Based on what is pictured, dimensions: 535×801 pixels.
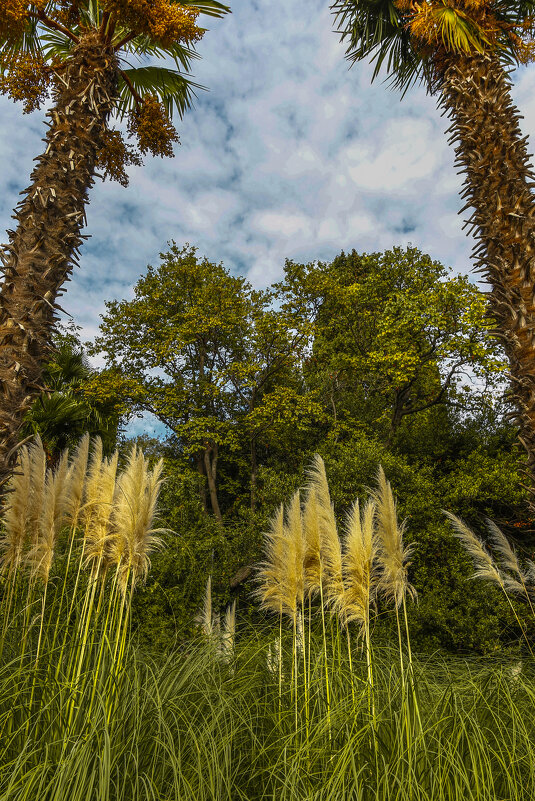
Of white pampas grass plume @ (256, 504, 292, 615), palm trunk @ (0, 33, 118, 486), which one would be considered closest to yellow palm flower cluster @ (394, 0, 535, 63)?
palm trunk @ (0, 33, 118, 486)

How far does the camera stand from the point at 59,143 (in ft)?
13.1

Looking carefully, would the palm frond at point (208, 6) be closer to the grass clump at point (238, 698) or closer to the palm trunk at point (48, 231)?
the palm trunk at point (48, 231)

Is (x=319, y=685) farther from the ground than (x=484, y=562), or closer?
closer

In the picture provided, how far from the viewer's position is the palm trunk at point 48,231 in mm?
3324

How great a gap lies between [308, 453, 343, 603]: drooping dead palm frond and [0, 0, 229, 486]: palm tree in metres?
2.29

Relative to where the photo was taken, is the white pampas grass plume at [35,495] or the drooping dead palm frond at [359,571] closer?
the drooping dead palm frond at [359,571]

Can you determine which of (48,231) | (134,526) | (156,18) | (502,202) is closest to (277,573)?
(134,526)

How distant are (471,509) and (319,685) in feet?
33.1

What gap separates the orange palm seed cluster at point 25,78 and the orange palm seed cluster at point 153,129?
105cm

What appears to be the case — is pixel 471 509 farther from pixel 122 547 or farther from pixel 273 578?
pixel 122 547

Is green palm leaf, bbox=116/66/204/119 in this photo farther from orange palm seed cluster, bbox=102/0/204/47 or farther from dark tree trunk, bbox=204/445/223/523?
dark tree trunk, bbox=204/445/223/523

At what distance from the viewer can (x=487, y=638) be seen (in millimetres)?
10234

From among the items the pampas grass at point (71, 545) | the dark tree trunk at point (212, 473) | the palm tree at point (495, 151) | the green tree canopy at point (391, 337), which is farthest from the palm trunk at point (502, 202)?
the dark tree trunk at point (212, 473)

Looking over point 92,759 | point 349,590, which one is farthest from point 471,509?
point 92,759
